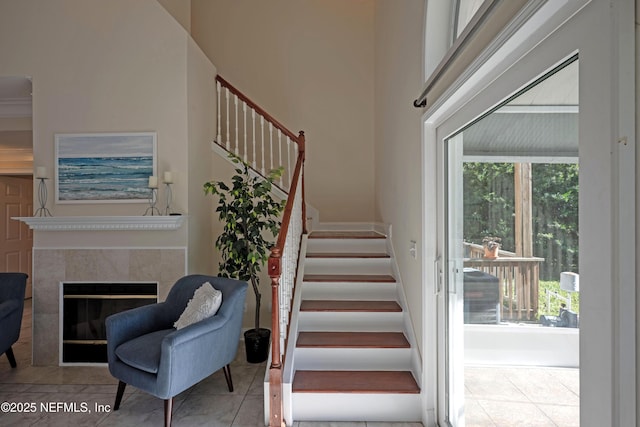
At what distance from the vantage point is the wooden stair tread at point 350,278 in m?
3.28

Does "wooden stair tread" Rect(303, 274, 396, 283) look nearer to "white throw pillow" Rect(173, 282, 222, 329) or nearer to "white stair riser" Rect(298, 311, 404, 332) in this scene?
"white stair riser" Rect(298, 311, 404, 332)

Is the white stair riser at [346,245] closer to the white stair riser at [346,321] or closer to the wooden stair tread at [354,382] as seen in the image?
the white stair riser at [346,321]

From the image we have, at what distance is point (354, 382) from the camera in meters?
2.47

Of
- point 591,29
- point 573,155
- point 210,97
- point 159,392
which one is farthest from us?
point 210,97

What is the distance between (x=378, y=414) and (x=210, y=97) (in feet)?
12.0

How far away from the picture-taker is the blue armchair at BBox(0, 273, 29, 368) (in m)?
3.03

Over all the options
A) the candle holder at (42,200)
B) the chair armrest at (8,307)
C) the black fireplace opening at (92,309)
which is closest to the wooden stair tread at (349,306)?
the black fireplace opening at (92,309)

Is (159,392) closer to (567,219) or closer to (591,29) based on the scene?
(567,219)

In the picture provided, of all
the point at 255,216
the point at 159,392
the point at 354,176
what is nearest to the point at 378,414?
the point at 159,392

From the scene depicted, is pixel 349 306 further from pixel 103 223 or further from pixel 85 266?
pixel 85 266

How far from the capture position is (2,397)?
280 cm

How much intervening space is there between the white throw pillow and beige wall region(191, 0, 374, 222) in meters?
2.64

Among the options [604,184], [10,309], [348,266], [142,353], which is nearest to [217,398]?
[142,353]

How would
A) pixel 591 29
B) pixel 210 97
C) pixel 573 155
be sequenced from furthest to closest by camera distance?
1. pixel 210 97
2. pixel 573 155
3. pixel 591 29
